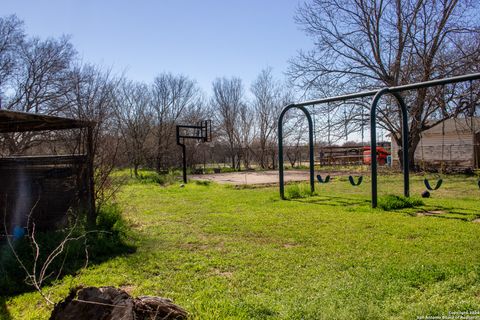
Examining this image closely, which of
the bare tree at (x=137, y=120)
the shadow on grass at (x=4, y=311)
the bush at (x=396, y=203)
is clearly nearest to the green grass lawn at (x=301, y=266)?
the shadow on grass at (x=4, y=311)

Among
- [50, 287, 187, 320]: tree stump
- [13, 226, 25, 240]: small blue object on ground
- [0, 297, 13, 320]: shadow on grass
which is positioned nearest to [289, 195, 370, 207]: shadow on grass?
[13, 226, 25, 240]: small blue object on ground

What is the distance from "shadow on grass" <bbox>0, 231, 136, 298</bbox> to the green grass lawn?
208mm

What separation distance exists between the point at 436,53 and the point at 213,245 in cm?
1672

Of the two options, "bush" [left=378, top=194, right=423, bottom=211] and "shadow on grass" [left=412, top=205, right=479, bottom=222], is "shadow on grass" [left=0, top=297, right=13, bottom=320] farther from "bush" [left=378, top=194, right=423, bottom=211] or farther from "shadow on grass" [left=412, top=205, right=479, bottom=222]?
"bush" [left=378, top=194, right=423, bottom=211]

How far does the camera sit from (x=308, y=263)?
4320mm

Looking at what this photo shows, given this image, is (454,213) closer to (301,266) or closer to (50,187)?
(301,266)

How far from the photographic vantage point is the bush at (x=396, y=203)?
318 inches

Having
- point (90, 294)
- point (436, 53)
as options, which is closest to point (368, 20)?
point (436, 53)

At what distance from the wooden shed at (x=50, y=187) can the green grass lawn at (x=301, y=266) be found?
120cm

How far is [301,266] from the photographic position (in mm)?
4238

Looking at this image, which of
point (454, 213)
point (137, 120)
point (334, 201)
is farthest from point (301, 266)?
point (137, 120)

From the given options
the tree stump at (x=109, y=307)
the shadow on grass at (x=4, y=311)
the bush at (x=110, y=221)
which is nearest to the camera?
the tree stump at (x=109, y=307)

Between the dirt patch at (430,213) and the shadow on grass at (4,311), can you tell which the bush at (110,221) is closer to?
the shadow on grass at (4,311)

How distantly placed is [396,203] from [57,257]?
6.78m
